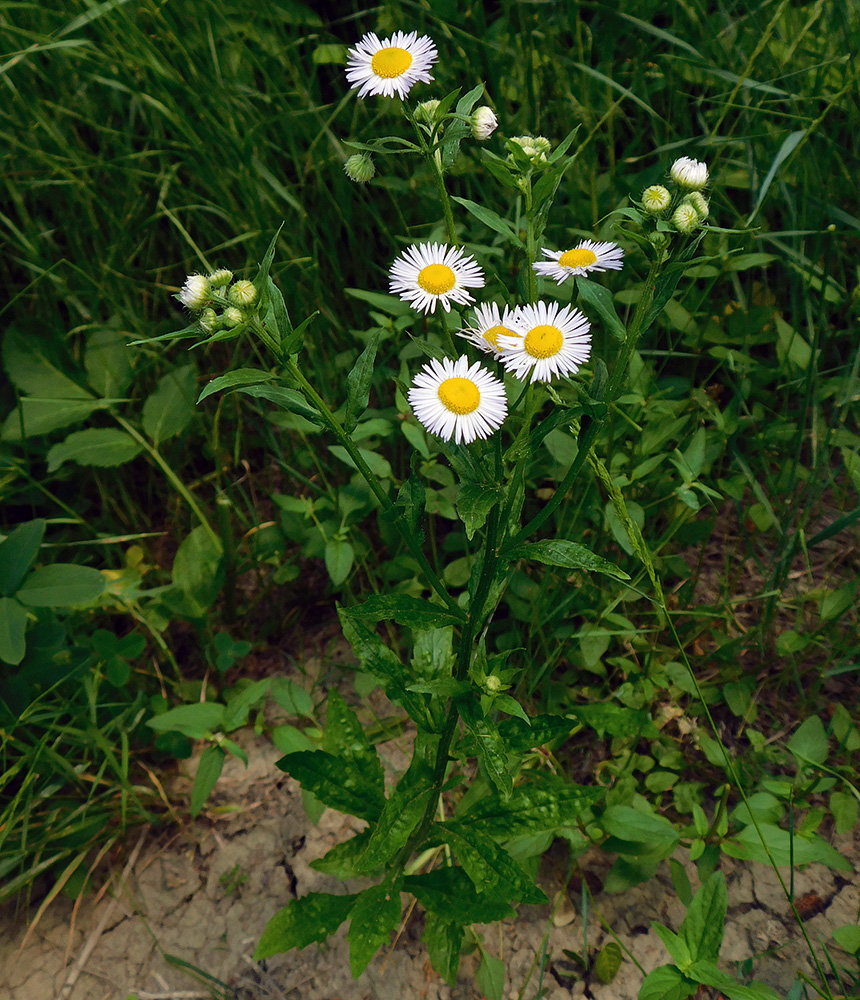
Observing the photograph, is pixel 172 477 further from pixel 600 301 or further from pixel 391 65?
pixel 600 301

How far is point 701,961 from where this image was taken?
132cm

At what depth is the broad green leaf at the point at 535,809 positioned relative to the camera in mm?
1386

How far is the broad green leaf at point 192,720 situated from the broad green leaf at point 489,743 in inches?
26.7

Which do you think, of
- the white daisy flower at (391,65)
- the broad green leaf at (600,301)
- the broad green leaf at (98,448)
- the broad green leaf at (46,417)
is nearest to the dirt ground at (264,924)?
the broad green leaf at (98,448)

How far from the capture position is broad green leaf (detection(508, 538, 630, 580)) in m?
1.07

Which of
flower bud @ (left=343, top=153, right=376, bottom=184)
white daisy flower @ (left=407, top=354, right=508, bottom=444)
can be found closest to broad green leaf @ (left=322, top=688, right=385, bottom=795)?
white daisy flower @ (left=407, top=354, right=508, bottom=444)

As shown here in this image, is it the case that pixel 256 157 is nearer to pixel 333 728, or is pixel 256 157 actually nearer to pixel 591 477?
pixel 591 477

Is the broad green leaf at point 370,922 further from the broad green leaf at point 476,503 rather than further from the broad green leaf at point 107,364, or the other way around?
the broad green leaf at point 107,364

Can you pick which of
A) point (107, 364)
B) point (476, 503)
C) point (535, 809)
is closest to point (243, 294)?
point (476, 503)

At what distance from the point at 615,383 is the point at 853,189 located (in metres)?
1.20

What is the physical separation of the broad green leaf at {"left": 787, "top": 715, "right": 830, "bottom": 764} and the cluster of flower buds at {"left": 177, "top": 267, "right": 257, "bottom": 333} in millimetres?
1265

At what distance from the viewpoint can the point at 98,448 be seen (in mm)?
1978

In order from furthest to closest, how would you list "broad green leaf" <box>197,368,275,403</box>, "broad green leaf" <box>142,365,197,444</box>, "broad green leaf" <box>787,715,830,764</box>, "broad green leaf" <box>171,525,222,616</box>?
"broad green leaf" <box>142,365,197,444</box> < "broad green leaf" <box>171,525,222,616</box> < "broad green leaf" <box>787,715,830,764</box> < "broad green leaf" <box>197,368,275,403</box>

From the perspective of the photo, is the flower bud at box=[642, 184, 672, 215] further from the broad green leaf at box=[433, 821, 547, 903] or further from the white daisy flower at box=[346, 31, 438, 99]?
Answer: the broad green leaf at box=[433, 821, 547, 903]
